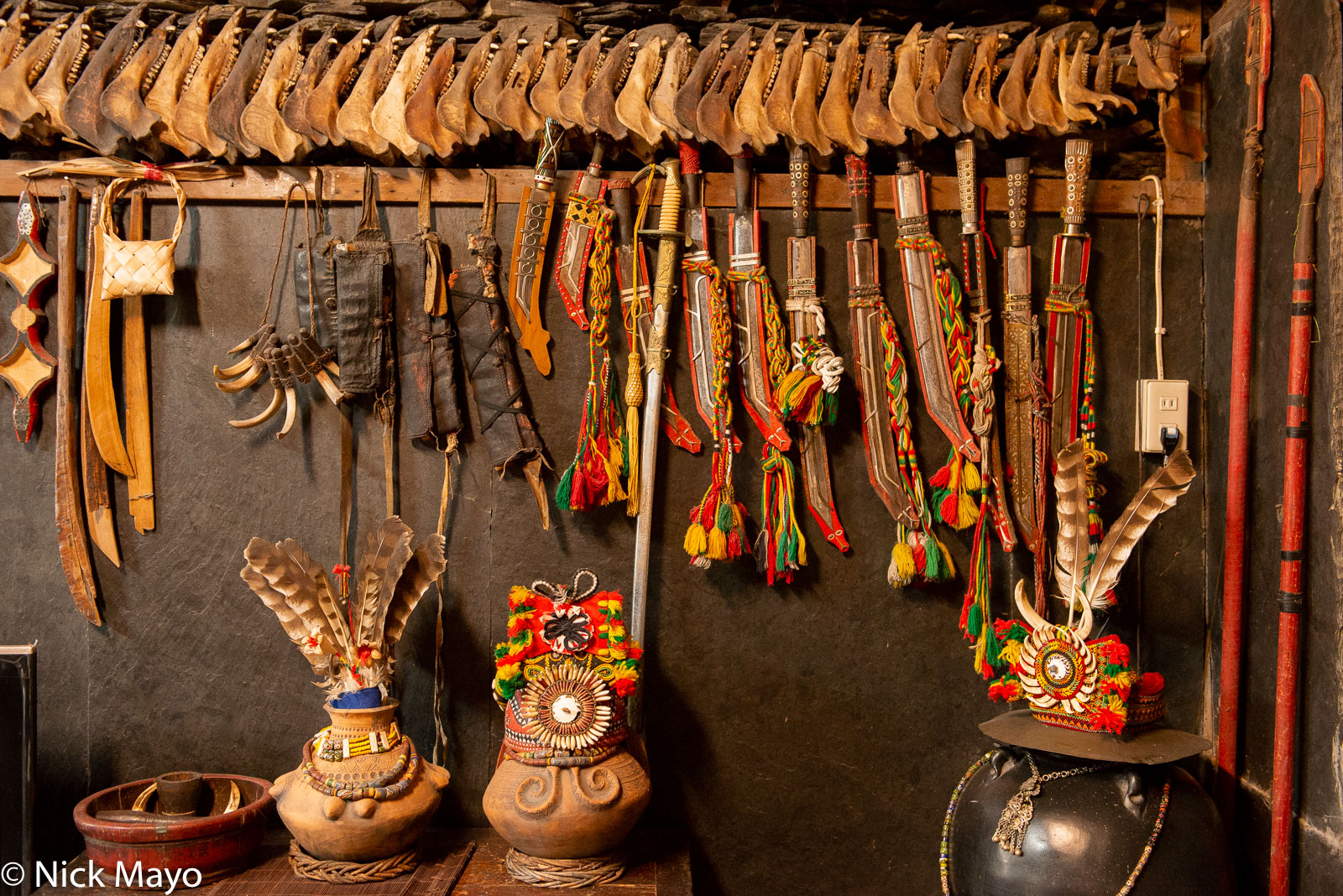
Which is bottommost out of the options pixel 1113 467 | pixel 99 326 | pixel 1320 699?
pixel 1320 699

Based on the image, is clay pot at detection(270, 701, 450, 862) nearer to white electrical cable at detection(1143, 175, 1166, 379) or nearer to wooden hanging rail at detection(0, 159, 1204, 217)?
wooden hanging rail at detection(0, 159, 1204, 217)

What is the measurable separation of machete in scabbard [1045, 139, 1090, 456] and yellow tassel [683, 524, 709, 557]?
945 millimetres

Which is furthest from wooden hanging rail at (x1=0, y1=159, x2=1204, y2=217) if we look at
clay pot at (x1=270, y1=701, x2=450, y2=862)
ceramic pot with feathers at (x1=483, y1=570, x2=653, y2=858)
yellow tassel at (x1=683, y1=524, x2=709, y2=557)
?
clay pot at (x1=270, y1=701, x2=450, y2=862)

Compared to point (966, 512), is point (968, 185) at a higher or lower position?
higher

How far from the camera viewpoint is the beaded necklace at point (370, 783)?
214 cm

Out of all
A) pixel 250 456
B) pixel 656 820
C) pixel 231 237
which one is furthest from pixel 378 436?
pixel 656 820

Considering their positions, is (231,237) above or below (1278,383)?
above

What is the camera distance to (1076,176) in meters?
2.47

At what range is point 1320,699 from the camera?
2066 mm

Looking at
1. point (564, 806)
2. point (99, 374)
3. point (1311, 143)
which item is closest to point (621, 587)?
point (564, 806)

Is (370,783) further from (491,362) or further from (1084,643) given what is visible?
(1084,643)

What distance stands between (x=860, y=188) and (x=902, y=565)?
0.99 m

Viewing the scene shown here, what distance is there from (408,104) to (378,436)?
851 mm

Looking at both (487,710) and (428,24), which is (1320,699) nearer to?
(487,710)
